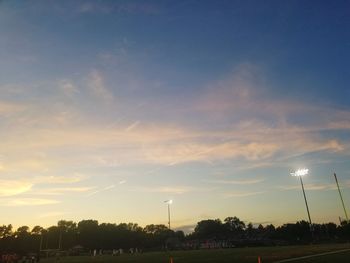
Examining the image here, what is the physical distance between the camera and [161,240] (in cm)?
19625

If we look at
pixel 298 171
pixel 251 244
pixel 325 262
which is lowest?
pixel 325 262

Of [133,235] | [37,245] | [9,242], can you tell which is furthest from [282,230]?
[9,242]

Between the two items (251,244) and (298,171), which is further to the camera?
(251,244)

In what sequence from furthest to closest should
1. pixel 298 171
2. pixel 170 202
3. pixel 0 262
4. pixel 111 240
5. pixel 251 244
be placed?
1. pixel 111 240
2. pixel 251 244
3. pixel 170 202
4. pixel 298 171
5. pixel 0 262

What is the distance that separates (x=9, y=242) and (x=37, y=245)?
12227 mm

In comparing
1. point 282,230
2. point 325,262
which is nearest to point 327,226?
point 282,230

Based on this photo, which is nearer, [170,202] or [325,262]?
[325,262]

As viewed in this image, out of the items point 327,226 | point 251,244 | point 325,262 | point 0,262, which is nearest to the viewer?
point 325,262

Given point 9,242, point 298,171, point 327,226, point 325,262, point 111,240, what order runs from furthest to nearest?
point 327,226 → point 111,240 → point 9,242 → point 298,171 → point 325,262

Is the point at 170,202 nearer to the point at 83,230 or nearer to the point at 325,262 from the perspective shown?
the point at 325,262

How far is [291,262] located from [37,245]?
511ft

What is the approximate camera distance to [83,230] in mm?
189375

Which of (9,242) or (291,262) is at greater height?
(9,242)

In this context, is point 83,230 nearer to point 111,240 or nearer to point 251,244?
point 111,240
